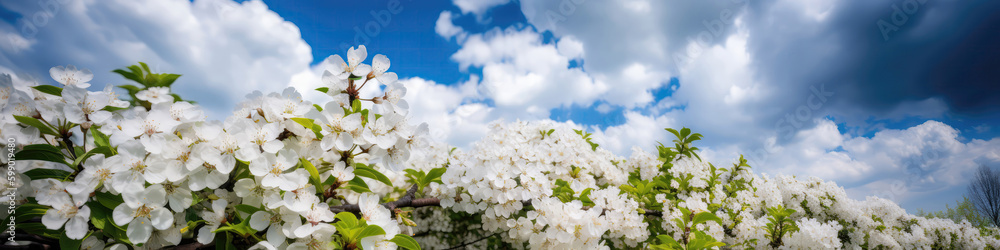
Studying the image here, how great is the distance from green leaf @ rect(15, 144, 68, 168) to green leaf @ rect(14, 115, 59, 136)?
0.26 feet

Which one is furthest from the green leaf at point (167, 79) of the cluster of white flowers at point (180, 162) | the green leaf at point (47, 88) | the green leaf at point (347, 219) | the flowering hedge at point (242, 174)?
the green leaf at point (347, 219)

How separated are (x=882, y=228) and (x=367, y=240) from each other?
3450 millimetres

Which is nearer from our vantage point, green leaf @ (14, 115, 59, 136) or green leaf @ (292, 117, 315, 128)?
green leaf @ (14, 115, 59, 136)

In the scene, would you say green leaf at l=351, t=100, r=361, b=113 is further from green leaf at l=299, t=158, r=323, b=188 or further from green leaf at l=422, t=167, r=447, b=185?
green leaf at l=422, t=167, r=447, b=185

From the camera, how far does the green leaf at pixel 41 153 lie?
52.9 inches

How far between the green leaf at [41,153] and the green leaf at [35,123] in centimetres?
8

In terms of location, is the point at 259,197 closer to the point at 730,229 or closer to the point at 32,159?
the point at 32,159

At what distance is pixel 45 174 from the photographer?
4.46ft

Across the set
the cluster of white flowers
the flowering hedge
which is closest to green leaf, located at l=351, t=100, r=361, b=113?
the flowering hedge

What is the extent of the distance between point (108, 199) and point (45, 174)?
0.87 ft

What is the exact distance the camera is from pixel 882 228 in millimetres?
2830

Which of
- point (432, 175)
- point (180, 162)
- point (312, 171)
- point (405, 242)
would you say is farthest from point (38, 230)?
point (432, 175)

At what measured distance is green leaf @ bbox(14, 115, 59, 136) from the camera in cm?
133

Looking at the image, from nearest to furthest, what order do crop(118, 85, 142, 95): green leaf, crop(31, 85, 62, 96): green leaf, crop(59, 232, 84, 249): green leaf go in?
crop(59, 232, 84, 249): green leaf, crop(31, 85, 62, 96): green leaf, crop(118, 85, 142, 95): green leaf
